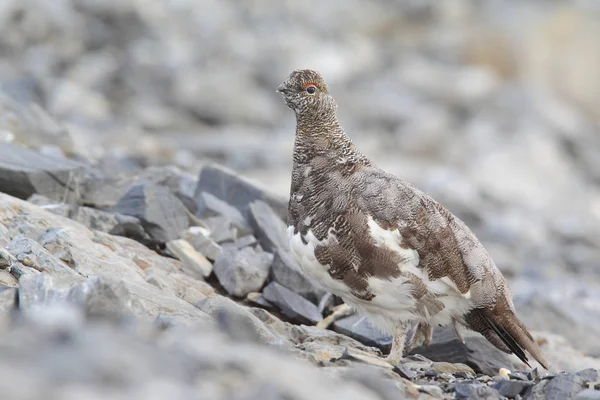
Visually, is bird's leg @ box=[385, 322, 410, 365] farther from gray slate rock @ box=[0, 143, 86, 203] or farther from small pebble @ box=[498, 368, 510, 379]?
gray slate rock @ box=[0, 143, 86, 203]

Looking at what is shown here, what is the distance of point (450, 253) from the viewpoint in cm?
618

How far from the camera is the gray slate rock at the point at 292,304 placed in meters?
6.95

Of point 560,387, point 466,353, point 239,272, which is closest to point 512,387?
point 560,387

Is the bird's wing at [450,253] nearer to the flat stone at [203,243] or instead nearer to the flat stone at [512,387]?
the flat stone at [512,387]

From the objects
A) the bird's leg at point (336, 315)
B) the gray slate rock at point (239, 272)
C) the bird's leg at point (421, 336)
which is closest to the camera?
the bird's leg at point (421, 336)

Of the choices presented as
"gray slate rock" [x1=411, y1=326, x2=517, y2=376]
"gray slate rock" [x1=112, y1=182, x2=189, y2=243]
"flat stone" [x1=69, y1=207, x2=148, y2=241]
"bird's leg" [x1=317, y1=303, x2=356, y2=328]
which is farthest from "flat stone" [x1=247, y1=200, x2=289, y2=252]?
"gray slate rock" [x1=411, y1=326, x2=517, y2=376]

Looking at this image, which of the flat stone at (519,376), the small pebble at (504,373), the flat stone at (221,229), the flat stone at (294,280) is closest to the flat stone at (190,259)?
the flat stone at (221,229)

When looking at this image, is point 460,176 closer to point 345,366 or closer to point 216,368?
point 345,366

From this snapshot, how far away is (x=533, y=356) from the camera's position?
21.1ft

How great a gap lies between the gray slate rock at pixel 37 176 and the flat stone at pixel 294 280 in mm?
1945

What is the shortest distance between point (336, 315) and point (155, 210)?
6.04ft

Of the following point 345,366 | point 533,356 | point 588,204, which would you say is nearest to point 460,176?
point 588,204

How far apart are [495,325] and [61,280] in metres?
3.14

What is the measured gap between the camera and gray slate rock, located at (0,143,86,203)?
7.47 meters
